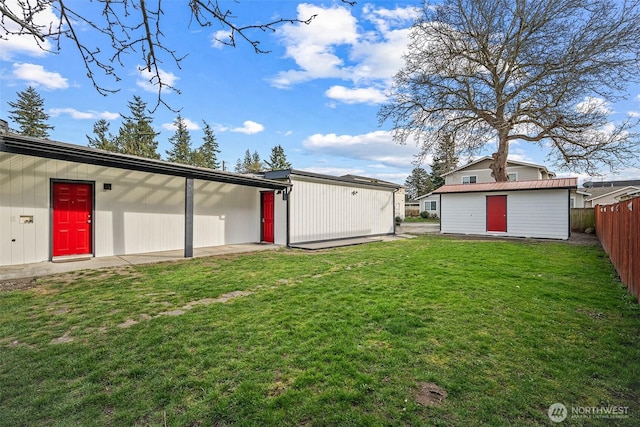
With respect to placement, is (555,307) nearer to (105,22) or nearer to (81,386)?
(81,386)

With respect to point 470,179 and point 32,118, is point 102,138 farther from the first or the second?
point 470,179

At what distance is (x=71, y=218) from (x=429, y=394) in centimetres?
914

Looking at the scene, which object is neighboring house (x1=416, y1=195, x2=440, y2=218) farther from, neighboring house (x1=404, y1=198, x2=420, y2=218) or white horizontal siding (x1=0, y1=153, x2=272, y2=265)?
white horizontal siding (x1=0, y1=153, x2=272, y2=265)

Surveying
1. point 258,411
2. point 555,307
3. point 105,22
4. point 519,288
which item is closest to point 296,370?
point 258,411

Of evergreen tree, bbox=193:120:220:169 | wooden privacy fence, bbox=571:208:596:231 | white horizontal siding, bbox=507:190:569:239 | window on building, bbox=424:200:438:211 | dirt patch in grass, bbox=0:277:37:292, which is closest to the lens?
dirt patch in grass, bbox=0:277:37:292

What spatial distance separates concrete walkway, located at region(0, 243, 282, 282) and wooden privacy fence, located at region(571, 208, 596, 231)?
17.3 metres

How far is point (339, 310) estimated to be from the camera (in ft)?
13.2

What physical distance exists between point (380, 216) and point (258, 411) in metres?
13.6

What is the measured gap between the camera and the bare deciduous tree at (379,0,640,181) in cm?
1416

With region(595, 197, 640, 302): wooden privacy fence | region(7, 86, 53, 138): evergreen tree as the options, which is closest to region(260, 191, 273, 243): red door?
region(595, 197, 640, 302): wooden privacy fence

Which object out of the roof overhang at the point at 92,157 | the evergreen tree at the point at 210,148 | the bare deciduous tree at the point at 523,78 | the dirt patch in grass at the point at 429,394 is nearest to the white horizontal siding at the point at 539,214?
the bare deciduous tree at the point at 523,78

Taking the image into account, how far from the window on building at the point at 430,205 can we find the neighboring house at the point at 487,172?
223 inches

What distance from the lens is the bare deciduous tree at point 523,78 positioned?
46.5 ft

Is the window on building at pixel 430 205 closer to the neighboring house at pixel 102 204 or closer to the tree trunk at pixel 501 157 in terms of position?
the tree trunk at pixel 501 157
